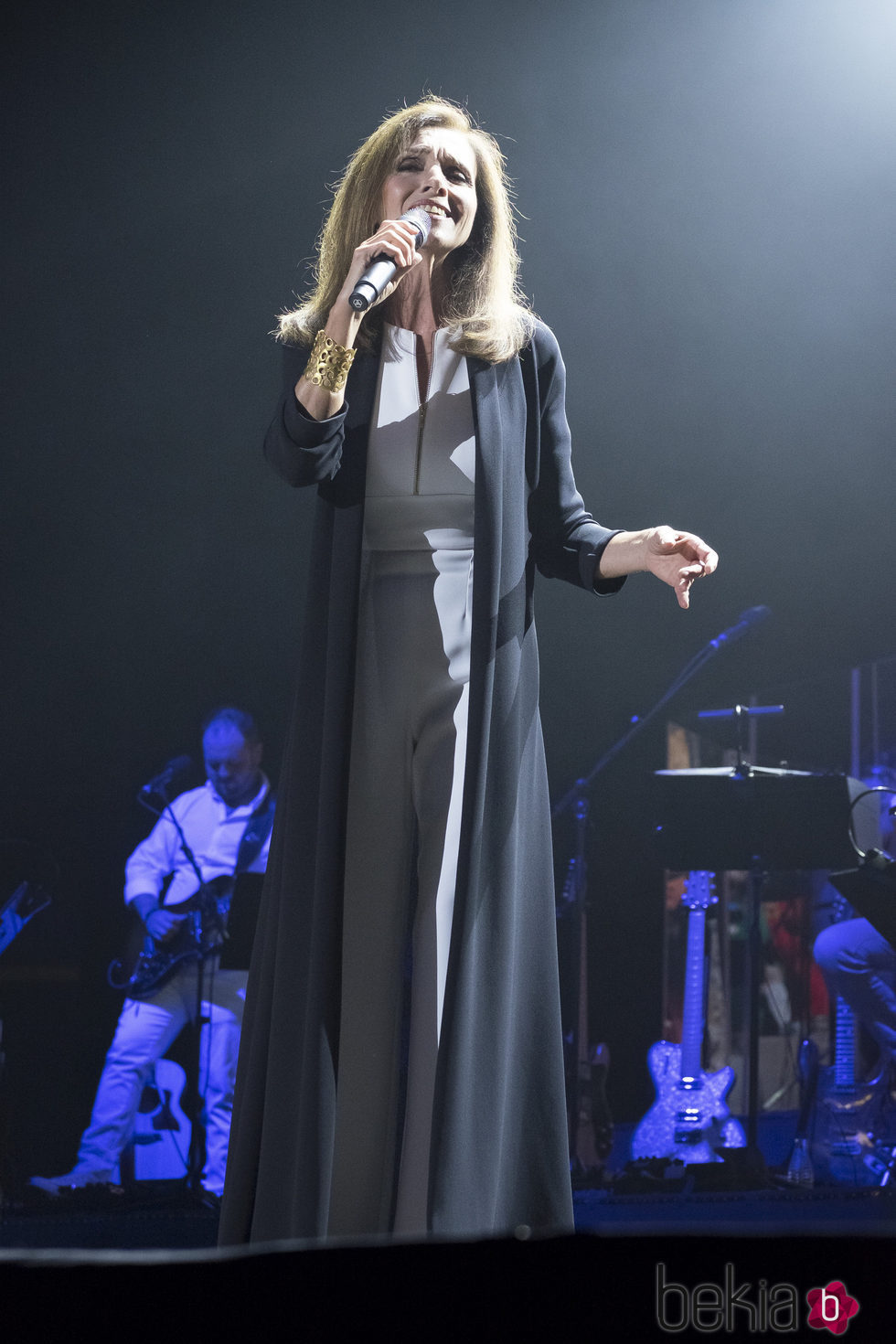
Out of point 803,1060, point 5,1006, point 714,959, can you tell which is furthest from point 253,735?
point 803,1060

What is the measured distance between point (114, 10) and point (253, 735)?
1.76 metres

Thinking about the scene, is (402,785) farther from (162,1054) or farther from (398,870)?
(162,1054)

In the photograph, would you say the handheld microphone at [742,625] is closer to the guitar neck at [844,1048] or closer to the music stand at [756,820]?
the music stand at [756,820]

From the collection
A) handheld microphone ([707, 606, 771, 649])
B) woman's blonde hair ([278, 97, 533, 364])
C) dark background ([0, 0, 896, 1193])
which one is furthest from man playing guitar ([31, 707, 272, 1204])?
woman's blonde hair ([278, 97, 533, 364])

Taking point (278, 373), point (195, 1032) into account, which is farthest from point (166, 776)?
point (278, 373)

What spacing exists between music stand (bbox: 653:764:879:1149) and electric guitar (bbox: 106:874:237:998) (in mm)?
1137

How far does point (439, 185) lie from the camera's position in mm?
1479

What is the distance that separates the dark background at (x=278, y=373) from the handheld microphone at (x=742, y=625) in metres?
0.06

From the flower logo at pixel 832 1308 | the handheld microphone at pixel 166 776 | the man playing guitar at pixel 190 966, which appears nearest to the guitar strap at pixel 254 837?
the man playing guitar at pixel 190 966

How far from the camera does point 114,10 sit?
2.39 metres

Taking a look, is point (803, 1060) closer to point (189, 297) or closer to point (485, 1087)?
point (485, 1087)

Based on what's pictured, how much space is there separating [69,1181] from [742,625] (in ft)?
7.24

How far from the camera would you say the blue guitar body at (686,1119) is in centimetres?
265

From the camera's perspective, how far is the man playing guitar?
259 centimetres
